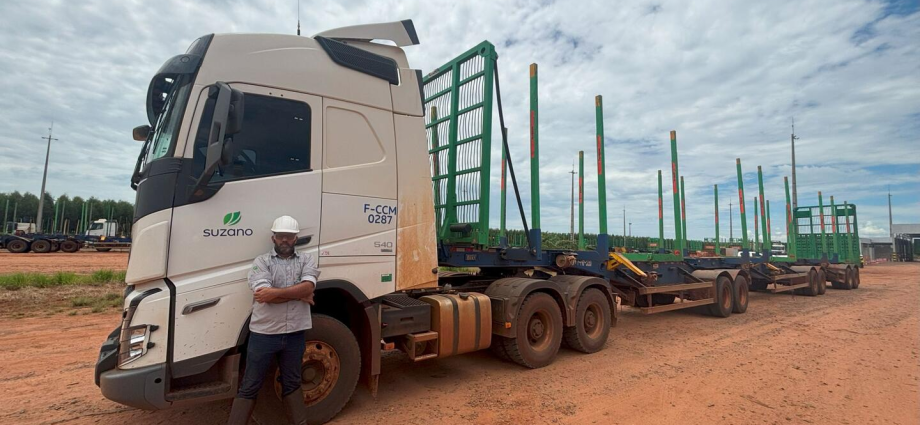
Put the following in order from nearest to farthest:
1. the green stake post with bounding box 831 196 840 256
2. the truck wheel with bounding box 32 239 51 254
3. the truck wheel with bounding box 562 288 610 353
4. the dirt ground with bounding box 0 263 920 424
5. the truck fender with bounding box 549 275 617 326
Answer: the dirt ground with bounding box 0 263 920 424 < the truck fender with bounding box 549 275 617 326 < the truck wheel with bounding box 562 288 610 353 < the green stake post with bounding box 831 196 840 256 < the truck wheel with bounding box 32 239 51 254

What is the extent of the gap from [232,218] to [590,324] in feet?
17.4

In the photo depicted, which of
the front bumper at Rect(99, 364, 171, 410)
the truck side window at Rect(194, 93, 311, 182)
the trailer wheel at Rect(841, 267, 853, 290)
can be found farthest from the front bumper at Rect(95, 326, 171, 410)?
the trailer wheel at Rect(841, 267, 853, 290)

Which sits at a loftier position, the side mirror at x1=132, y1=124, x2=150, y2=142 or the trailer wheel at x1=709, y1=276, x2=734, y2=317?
the side mirror at x1=132, y1=124, x2=150, y2=142

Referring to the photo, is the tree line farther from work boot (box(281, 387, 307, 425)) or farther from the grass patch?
work boot (box(281, 387, 307, 425))

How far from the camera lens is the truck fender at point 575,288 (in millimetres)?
6207

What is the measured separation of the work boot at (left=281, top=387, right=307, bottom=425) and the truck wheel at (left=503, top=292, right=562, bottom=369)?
281cm

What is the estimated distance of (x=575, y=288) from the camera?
6332 mm

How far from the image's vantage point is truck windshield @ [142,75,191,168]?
3441 mm

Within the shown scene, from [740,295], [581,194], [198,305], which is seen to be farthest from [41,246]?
[740,295]

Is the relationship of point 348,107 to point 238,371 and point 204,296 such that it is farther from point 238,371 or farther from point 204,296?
point 238,371

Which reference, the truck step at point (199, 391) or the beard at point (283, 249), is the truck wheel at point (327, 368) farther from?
the beard at point (283, 249)

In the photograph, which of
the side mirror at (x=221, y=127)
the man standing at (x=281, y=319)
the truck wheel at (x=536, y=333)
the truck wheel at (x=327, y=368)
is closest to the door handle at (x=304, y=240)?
the man standing at (x=281, y=319)

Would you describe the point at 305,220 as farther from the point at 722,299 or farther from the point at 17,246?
the point at 17,246

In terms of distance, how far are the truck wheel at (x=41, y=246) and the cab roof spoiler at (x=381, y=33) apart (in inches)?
1410
